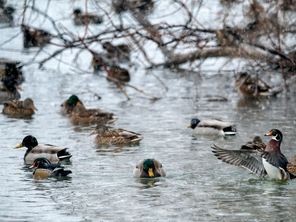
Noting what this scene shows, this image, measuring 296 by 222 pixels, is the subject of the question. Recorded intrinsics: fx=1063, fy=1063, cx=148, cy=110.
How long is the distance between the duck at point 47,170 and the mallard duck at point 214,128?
410cm

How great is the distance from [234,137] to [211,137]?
14.4 inches

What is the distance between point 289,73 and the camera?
65.0ft

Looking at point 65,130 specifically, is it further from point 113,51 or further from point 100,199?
Answer: point 113,51

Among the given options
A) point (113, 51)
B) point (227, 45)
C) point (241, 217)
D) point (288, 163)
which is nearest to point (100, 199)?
point (241, 217)

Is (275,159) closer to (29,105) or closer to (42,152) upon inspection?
(42,152)

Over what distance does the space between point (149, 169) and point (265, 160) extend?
54.5 inches

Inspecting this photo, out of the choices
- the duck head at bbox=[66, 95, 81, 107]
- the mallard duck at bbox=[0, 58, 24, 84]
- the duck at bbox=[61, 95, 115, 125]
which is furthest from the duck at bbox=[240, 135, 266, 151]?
the mallard duck at bbox=[0, 58, 24, 84]

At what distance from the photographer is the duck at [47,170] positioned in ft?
41.7

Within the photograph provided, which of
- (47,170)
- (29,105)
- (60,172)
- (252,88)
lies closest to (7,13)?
(29,105)

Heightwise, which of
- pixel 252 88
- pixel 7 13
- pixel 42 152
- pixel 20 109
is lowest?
pixel 42 152

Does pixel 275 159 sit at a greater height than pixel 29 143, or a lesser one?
lesser

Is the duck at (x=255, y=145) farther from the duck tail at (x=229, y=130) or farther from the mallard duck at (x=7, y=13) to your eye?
the mallard duck at (x=7, y=13)

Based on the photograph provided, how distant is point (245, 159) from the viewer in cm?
1295

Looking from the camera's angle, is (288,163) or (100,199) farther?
(288,163)
